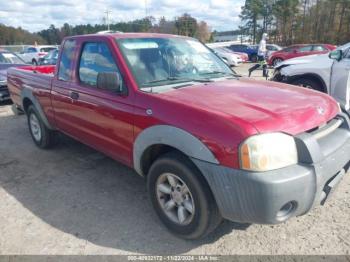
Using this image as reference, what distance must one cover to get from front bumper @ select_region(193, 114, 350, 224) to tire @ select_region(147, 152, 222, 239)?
0.42ft

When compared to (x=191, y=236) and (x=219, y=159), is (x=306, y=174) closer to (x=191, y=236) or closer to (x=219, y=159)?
(x=219, y=159)

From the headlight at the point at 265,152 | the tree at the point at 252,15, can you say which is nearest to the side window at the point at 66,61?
the headlight at the point at 265,152

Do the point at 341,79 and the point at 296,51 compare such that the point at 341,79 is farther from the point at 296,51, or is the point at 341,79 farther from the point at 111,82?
the point at 296,51

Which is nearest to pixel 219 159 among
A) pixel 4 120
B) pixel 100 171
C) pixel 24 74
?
pixel 100 171

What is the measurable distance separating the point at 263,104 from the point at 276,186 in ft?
2.53

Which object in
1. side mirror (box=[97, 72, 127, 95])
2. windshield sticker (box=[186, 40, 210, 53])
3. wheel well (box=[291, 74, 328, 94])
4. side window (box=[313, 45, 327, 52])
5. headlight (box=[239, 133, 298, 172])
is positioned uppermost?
windshield sticker (box=[186, 40, 210, 53])

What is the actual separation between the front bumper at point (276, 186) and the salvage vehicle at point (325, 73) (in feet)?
11.0

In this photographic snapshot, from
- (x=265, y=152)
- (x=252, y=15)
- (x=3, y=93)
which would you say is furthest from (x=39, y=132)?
(x=252, y=15)

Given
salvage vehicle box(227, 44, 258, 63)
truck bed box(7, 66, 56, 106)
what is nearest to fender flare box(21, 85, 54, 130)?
truck bed box(7, 66, 56, 106)

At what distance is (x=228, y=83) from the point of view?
347 cm

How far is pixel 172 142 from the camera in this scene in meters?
2.68

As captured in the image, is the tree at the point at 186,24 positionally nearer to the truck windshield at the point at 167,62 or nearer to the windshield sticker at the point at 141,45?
the truck windshield at the point at 167,62

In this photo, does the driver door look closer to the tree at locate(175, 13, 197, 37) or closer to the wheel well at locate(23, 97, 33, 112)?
the wheel well at locate(23, 97, 33, 112)

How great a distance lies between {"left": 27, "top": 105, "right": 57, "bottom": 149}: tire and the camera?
5.24 m
